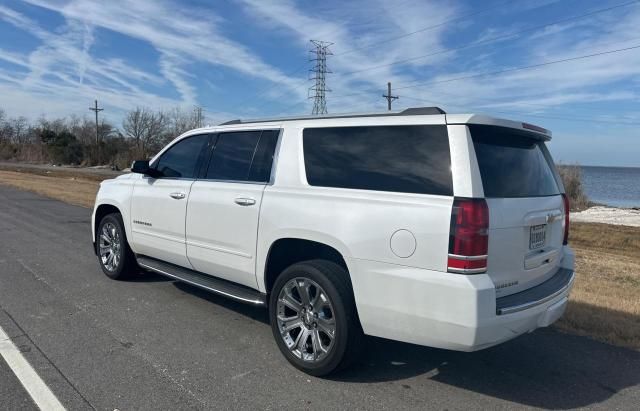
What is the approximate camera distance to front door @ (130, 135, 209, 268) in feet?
16.9

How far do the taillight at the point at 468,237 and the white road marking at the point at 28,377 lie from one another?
2633mm

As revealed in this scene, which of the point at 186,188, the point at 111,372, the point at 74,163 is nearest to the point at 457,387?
the point at 111,372

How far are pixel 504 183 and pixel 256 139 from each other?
2.24 meters

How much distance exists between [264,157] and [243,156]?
32 centimetres

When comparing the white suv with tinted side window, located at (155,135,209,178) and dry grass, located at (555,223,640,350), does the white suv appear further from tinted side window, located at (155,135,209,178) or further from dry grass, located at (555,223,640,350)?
dry grass, located at (555,223,640,350)

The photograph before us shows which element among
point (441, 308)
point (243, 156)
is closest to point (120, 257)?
point (243, 156)

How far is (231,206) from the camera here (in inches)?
177

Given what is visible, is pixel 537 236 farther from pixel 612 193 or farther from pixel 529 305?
pixel 612 193

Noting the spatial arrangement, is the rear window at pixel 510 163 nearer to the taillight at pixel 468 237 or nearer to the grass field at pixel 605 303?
the taillight at pixel 468 237

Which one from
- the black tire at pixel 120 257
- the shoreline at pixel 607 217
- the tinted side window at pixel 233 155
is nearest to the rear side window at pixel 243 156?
the tinted side window at pixel 233 155

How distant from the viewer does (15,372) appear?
11.9 feet

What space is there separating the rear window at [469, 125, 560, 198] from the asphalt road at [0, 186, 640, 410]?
1.42 metres

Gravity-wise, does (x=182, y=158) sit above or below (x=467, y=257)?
above

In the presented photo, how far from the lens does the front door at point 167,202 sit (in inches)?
203
